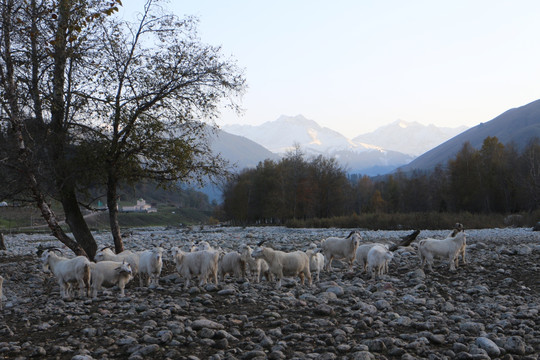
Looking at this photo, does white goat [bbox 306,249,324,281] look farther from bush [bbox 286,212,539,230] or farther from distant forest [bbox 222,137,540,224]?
distant forest [bbox 222,137,540,224]

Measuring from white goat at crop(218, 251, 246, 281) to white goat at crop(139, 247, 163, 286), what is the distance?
1.97m

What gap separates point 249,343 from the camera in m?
6.62

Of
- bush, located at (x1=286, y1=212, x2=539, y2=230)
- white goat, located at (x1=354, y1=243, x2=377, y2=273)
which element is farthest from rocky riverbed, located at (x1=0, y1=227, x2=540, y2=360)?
bush, located at (x1=286, y1=212, x2=539, y2=230)

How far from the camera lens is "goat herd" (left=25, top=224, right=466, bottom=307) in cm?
1118

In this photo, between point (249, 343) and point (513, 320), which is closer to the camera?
point (249, 343)

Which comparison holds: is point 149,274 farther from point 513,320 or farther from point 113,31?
point 513,320

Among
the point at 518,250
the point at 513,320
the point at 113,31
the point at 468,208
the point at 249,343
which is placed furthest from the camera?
the point at 468,208

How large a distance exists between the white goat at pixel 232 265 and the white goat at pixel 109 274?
313 centimetres

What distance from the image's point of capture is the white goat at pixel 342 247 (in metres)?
14.7

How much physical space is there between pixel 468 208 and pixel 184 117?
63991 mm

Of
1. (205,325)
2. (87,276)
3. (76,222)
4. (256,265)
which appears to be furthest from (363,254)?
(76,222)

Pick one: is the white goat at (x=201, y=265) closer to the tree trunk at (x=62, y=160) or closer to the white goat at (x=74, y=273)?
the white goat at (x=74, y=273)

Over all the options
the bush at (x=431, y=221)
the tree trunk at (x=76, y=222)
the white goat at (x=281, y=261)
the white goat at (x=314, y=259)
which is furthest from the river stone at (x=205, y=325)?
the bush at (x=431, y=221)

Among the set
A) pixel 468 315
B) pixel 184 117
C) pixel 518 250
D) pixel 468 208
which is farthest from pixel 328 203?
pixel 468 315
